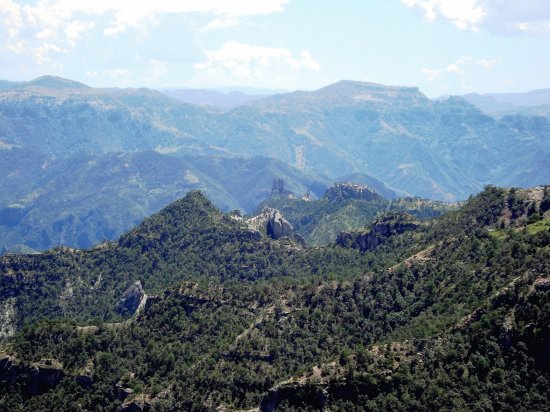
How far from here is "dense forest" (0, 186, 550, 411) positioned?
4747 inches

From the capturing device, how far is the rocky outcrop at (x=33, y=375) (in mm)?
160375

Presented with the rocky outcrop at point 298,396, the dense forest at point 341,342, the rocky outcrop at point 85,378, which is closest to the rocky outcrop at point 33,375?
the dense forest at point 341,342

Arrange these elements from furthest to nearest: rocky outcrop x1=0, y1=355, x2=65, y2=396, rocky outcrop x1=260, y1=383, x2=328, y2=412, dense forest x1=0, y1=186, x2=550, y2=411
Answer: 1. rocky outcrop x1=0, y1=355, x2=65, y2=396
2. rocky outcrop x1=260, y1=383, x2=328, y2=412
3. dense forest x1=0, y1=186, x2=550, y2=411

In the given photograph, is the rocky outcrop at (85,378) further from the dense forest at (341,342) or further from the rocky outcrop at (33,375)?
the rocky outcrop at (33,375)

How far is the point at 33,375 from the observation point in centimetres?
16088

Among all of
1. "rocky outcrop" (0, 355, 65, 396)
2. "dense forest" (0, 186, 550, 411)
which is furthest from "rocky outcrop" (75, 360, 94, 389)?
"rocky outcrop" (0, 355, 65, 396)

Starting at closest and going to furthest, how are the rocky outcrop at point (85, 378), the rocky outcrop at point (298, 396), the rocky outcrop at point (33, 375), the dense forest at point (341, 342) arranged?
the dense forest at point (341, 342)
the rocky outcrop at point (298, 396)
the rocky outcrop at point (85, 378)
the rocky outcrop at point (33, 375)

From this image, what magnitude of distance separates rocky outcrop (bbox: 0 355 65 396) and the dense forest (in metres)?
0.24

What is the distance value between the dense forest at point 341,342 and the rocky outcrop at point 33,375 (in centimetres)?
24

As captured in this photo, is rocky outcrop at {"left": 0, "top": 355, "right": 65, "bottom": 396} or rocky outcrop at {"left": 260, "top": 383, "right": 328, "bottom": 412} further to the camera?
rocky outcrop at {"left": 0, "top": 355, "right": 65, "bottom": 396}

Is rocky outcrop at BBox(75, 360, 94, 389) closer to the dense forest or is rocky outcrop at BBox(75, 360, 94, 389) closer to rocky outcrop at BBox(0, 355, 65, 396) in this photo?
the dense forest

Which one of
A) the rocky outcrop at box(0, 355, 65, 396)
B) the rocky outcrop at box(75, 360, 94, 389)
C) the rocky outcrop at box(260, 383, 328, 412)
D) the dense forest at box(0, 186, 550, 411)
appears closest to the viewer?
the dense forest at box(0, 186, 550, 411)

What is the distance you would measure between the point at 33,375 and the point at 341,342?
237ft

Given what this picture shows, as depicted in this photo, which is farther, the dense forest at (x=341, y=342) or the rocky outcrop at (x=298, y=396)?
the rocky outcrop at (x=298, y=396)
